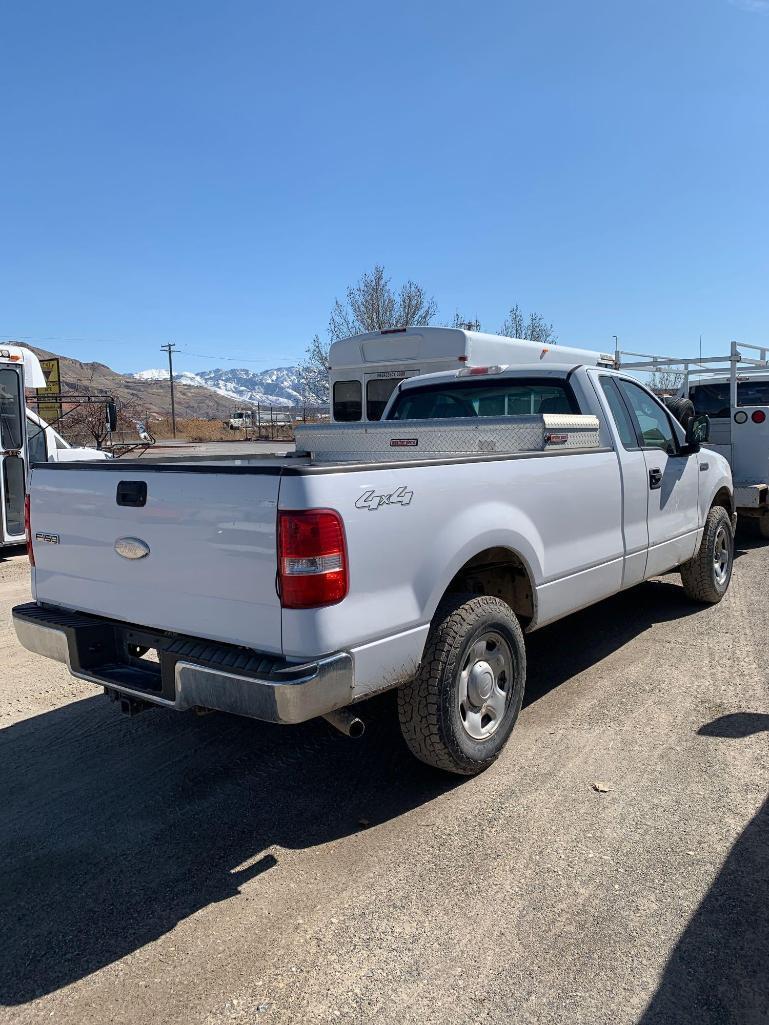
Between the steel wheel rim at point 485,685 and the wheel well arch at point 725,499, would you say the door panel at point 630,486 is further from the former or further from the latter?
the wheel well arch at point 725,499

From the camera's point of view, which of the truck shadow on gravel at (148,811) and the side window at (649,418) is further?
the side window at (649,418)

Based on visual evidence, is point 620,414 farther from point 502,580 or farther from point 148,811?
point 148,811

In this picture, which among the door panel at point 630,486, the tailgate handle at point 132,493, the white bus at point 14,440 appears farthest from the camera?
the white bus at point 14,440

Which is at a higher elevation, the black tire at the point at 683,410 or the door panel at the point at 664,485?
the black tire at the point at 683,410

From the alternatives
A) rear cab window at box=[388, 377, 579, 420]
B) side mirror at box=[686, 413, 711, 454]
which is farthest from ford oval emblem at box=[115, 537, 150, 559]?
side mirror at box=[686, 413, 711, 454]

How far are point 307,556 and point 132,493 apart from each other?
985 millimetres

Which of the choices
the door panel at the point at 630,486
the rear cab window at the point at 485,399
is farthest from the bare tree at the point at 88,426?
the door panel at the point at 630,486

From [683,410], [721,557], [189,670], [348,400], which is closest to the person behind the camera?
[189,670]

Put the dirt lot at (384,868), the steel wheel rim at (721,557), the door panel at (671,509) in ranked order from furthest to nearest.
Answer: the steel wheel rim at (721,557), the door panel at (671,509), the dirt lot at (384,868)

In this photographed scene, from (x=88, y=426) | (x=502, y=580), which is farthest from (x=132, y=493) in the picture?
(x=88, y=426)

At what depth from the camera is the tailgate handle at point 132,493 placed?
131 inches

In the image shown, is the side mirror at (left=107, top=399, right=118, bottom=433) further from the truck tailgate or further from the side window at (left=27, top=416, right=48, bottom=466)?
A: the truck tailgate

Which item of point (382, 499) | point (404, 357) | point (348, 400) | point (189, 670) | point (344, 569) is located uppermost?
point (404, 357)

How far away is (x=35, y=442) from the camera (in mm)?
10492
